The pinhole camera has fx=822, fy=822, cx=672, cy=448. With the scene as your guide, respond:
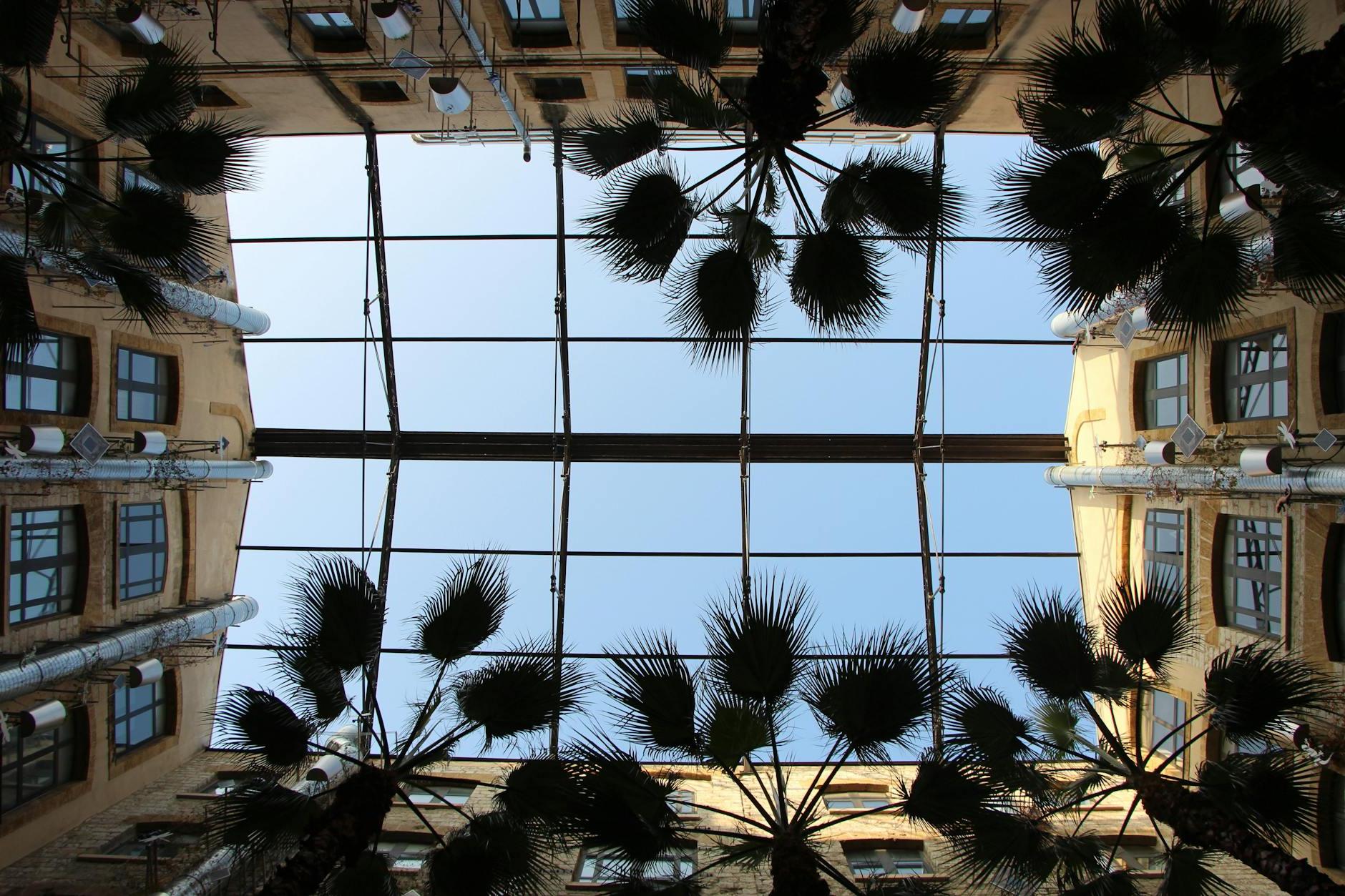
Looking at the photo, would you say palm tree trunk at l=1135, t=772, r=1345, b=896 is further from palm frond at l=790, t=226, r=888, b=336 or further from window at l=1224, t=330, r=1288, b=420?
window at l=1224, t=330, r=1288, b=420

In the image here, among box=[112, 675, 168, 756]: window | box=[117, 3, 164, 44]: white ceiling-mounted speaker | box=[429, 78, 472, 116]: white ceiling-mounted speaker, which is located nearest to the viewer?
box=[117, 3, 164, 44]: white ceiling-mounted speaker

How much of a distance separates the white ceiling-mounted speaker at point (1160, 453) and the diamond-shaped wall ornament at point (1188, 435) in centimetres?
28

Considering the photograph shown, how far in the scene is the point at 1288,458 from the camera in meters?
12.6

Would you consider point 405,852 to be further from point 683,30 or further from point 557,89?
point 557,89

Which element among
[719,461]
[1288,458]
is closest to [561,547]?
[719,461]

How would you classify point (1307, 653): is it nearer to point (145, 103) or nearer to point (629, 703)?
point (629, 703)

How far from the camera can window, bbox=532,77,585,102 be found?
56.0 feet

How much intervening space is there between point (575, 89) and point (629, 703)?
1331 centimetres

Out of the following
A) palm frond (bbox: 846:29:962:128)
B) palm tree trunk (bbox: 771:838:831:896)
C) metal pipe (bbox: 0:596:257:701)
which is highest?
palm frond (bbox: 846:29:962:128)

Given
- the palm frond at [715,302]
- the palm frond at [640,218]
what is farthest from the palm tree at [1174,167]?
the palm frond at [640,218]

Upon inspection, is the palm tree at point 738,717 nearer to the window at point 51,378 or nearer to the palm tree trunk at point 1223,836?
the palm tree trunk at point 1223,836

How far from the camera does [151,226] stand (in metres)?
10.6

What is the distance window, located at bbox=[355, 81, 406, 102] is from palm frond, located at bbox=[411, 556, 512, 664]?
37.5ft

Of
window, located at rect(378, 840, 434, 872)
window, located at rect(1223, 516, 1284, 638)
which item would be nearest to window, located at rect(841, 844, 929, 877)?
window, located at rect(1223, 516, 1284, 638)
